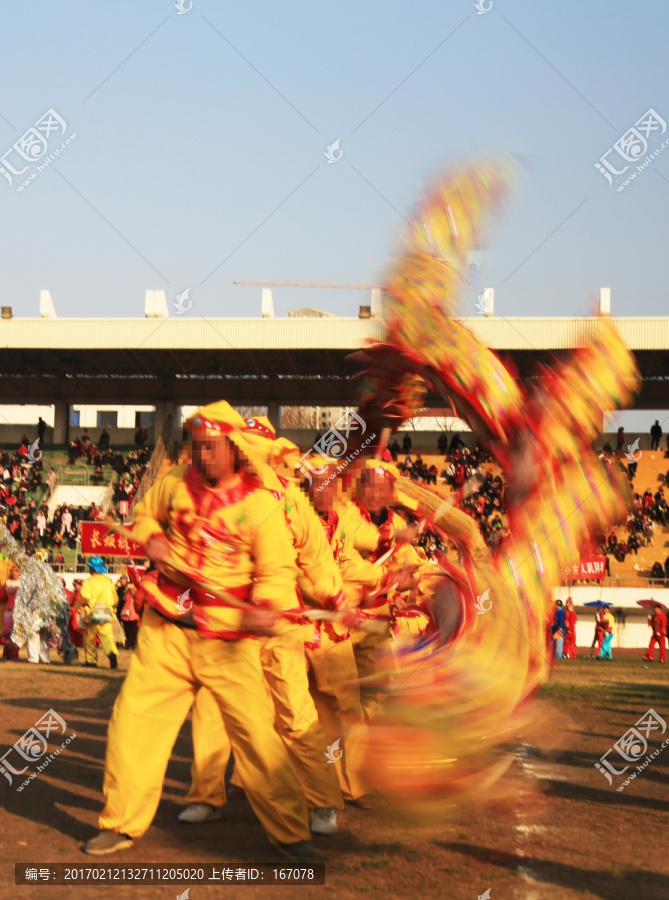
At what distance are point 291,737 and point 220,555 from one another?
1.17 meters

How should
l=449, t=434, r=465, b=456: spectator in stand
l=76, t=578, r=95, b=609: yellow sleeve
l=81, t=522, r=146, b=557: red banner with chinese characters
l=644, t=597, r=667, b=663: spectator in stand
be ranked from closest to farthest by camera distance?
l=76, t=578, r=95, b=609: yellow sleeve
l=81, t=522, r=146, b=557: red banner with chinese characters
l=644, t=597, r=667, b=663: spectator in stand
l=449, t=434, r=465, b=456: spectator in stand

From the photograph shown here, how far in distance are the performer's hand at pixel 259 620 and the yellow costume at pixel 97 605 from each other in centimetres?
946

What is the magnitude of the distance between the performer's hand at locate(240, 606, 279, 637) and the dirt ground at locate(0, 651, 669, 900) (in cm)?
102

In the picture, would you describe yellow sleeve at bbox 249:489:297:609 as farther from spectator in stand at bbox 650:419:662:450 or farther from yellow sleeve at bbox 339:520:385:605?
spectator in stand at bbox 650:419:662:450

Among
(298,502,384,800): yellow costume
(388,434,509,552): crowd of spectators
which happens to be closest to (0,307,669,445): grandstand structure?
(388,434,509,552): crowd of spectators

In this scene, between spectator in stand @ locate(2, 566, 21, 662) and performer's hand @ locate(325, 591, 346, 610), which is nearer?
performer's hand @ locate(325, 591, 346, 610)

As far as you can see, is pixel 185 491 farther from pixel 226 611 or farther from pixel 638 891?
pixel 638 891

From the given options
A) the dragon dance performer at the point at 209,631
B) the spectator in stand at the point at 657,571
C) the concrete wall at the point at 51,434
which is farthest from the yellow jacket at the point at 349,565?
the concrete wall at the point at 51,434

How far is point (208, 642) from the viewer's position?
5.29 meters

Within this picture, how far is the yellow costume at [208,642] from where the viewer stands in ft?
16.9

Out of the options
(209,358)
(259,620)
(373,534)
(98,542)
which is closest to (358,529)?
(373,534)

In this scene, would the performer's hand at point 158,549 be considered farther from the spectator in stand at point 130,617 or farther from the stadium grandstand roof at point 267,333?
the stadium grandstand roof at point 267,333

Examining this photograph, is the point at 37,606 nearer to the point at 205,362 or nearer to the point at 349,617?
the point at 349,617

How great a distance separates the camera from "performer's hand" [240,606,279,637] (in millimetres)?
5262
